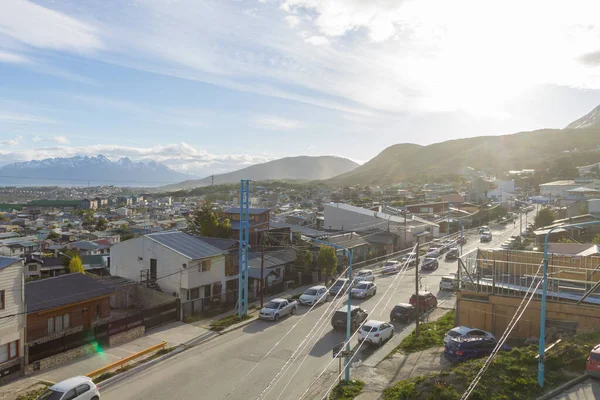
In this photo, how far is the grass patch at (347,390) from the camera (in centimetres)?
1357

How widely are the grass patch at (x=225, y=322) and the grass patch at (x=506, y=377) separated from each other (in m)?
11.4

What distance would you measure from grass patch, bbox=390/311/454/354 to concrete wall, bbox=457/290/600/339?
1.29 metres

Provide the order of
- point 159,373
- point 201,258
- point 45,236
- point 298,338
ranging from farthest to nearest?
point 45,236 → point 201,258 → point 298,338 → point 159,373

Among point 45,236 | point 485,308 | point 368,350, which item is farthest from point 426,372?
point 45,236

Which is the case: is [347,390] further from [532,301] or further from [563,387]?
[532,301]

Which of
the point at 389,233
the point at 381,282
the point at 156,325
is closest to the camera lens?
the point at 156,325

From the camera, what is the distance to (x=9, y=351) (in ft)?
54.1

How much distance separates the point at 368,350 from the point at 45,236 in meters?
68.2

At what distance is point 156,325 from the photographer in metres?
22.6

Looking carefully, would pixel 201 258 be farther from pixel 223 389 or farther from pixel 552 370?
pixel 552 370

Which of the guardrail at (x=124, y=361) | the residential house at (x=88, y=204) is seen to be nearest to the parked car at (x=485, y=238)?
the guardrail at (x=124, y=361)

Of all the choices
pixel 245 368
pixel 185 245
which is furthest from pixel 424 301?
pixel 185 245

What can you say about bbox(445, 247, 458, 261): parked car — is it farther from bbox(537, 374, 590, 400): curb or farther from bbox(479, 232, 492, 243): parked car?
bbox(537, 374, 590, 400): curb

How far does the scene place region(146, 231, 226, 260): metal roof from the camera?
26.5 meters
